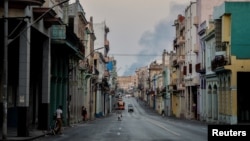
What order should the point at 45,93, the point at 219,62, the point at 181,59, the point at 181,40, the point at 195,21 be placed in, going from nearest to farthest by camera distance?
the point at 45,93, the point at 219,62, the point at 195,21, the point at 181,40, the point at 181,59

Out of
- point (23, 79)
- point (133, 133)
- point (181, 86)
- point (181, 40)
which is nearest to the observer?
point (23, 79)

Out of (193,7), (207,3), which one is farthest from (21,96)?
(193,7)

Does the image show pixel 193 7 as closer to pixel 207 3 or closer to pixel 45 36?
pixel 207 3

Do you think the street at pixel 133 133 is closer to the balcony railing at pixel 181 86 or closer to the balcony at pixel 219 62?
the balcony at pixel 219 62

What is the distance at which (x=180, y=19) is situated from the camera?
105688 mm

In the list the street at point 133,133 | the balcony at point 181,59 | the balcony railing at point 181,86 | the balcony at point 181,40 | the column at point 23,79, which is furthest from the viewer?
the balcony at point 181,59

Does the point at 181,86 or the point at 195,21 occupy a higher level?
the point at 195,21

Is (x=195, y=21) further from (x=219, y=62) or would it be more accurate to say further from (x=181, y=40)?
(x=219, y=62)

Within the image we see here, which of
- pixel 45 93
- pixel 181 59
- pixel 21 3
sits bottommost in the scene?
pixel 45 93

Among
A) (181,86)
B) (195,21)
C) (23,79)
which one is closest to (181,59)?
(181,86)

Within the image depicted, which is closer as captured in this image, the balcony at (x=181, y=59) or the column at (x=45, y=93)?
the column at (x=45, y=93)

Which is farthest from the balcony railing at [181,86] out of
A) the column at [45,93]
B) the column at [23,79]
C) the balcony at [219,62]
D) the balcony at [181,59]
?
the column at [23,79]

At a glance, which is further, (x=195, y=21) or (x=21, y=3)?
(x=195, y=21)

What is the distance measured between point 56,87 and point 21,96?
50.5 ft
